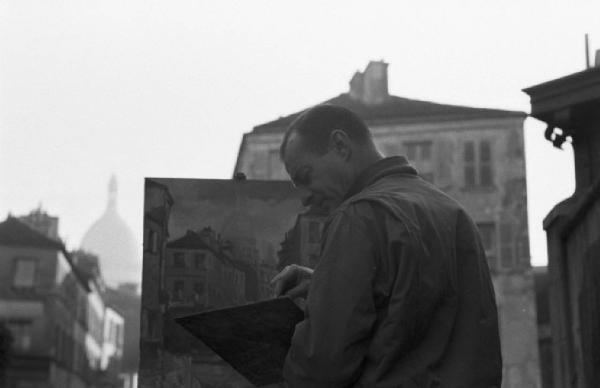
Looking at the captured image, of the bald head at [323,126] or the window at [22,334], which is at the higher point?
the window at [22,334]

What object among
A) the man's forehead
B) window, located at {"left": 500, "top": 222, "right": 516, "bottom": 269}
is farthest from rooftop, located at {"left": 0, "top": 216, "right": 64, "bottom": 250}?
the man's forehead

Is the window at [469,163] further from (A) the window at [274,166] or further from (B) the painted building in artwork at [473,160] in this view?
(A) the window at [274,166]

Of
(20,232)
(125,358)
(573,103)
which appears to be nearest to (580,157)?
(573,103)

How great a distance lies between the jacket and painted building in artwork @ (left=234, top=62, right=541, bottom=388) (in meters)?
37.9

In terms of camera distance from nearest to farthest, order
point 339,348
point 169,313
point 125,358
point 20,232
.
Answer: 1. point 339,348
2. point 169,313
3. point 20,232
4. point 125,358

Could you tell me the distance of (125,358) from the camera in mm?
94875

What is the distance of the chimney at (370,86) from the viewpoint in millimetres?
43969

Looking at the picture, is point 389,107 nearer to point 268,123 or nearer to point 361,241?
point 268,123

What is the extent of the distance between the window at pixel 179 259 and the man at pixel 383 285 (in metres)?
7.74

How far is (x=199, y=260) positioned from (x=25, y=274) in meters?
46.4

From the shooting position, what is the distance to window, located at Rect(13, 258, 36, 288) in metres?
55.2

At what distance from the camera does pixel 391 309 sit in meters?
2.82

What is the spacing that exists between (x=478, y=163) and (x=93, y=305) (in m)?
38.0

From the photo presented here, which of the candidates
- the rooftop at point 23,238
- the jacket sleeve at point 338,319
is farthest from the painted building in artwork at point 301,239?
the rooftop at point 23,238
